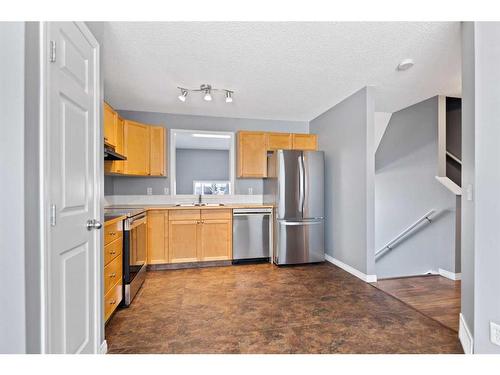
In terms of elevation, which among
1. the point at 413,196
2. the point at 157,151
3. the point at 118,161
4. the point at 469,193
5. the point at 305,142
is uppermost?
the point at 305,142

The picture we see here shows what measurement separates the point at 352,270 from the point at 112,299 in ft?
9.31

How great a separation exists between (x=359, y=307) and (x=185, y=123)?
3.64m

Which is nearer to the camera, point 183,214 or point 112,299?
point 112,299

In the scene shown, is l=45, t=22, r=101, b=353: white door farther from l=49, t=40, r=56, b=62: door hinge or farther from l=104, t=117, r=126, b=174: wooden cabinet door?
l=104, t=117, r=126, b=174: wooden cabinet door

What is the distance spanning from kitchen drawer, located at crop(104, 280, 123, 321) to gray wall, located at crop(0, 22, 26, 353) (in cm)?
111

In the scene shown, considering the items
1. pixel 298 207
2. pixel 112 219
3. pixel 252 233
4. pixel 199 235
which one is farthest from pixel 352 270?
pixel 112 219

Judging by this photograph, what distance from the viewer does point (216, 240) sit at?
3854 millimetres

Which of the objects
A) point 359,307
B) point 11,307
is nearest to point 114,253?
point 11,307

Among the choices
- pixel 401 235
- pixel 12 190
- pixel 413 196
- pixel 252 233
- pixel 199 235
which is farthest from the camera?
pixel 401 235

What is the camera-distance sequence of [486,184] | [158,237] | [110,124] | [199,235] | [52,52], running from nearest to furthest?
[52,52], [486,184], [110,124], [158,237], [199,235]

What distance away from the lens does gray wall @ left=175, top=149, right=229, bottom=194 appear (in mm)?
4375

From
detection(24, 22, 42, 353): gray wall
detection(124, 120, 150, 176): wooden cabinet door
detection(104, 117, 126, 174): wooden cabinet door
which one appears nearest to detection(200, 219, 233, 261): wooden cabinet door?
detection(124, 120, 150, 176): wooden cabinet door

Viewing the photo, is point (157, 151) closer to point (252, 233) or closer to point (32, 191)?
point (252, 233)
